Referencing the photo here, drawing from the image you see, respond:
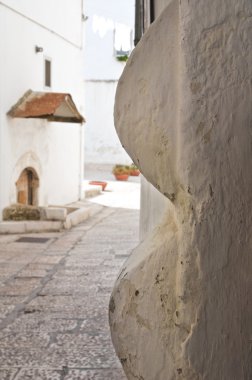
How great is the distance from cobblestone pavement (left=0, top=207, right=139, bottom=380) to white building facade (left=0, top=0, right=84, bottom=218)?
1.83m

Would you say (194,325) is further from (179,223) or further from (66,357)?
(66,357)

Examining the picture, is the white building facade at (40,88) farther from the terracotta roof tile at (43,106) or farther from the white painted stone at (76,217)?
the white painted stone at (76,217)

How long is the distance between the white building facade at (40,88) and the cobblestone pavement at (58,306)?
6.01 ft

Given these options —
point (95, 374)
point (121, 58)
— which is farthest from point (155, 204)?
point (121, 58)

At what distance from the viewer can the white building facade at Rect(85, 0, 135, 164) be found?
25031mm

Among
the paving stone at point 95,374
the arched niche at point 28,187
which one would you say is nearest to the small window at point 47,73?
the arched niche at point 28,187

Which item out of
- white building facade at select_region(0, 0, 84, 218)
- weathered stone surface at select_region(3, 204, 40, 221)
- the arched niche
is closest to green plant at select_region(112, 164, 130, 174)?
white building facade at select_region(0, 0, 84, 218)

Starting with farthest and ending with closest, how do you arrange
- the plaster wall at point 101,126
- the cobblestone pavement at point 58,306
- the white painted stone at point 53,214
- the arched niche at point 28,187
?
1. the plaster wall at point 101,126
2. the arched niche at point 28,187
3. the white painted stone at point 53,214
4. the cobblestone pavement at point 58,306

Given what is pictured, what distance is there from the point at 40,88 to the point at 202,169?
11.2 metres

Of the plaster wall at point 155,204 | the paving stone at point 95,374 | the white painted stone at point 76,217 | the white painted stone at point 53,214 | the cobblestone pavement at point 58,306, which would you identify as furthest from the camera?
the white painted stone at point 76,217

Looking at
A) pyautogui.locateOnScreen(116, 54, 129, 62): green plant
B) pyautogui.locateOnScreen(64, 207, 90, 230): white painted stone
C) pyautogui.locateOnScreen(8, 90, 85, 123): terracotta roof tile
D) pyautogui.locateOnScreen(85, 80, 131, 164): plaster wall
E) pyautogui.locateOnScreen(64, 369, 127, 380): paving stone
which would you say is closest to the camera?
pyautogui.locateOnScreen(64, 369, 127, 380): paving stone

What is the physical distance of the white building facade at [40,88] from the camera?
10406 mm

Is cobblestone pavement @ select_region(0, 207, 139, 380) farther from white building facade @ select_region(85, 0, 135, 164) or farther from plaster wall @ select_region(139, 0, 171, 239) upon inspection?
white building facade @ select_region(85, 0, 135, 164)

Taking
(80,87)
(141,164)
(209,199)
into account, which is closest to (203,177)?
(209,199)
